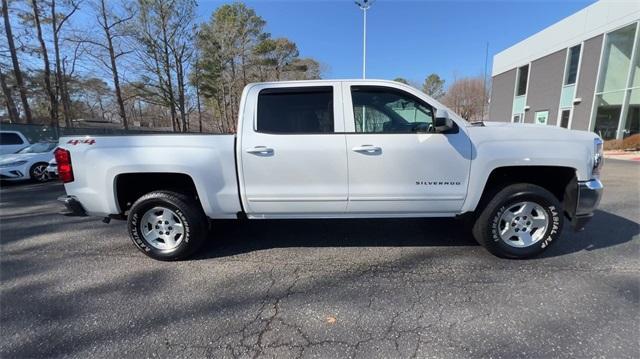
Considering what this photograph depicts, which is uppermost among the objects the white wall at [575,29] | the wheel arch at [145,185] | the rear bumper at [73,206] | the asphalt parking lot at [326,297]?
the white wall at [575,29]

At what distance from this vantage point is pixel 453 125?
311cm

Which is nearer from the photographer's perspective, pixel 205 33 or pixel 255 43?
pixel 205 33

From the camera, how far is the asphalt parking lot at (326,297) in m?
2.15

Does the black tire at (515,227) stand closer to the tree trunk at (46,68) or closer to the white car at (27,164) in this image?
the white car at (27,164)

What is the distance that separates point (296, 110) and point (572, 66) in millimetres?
24030

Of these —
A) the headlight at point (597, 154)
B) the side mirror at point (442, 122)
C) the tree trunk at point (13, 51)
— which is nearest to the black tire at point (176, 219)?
the side mirror at point (442, 122)

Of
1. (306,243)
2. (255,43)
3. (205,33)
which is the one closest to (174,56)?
(205,33)

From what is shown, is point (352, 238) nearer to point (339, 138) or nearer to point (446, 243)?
point (446, 243)

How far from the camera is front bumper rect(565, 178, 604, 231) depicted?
10.1 ft

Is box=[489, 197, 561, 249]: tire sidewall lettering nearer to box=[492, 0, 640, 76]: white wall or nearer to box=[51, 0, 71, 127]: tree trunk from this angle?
box=[492, 0, 640, 76]: white wall

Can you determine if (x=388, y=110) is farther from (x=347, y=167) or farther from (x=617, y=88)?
(x=617, y=88)

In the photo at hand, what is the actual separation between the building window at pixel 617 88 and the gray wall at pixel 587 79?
402mm

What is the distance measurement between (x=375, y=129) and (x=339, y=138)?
0.41 meters

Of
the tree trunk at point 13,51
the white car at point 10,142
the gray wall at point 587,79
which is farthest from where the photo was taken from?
the tree trunk at point 13,51
